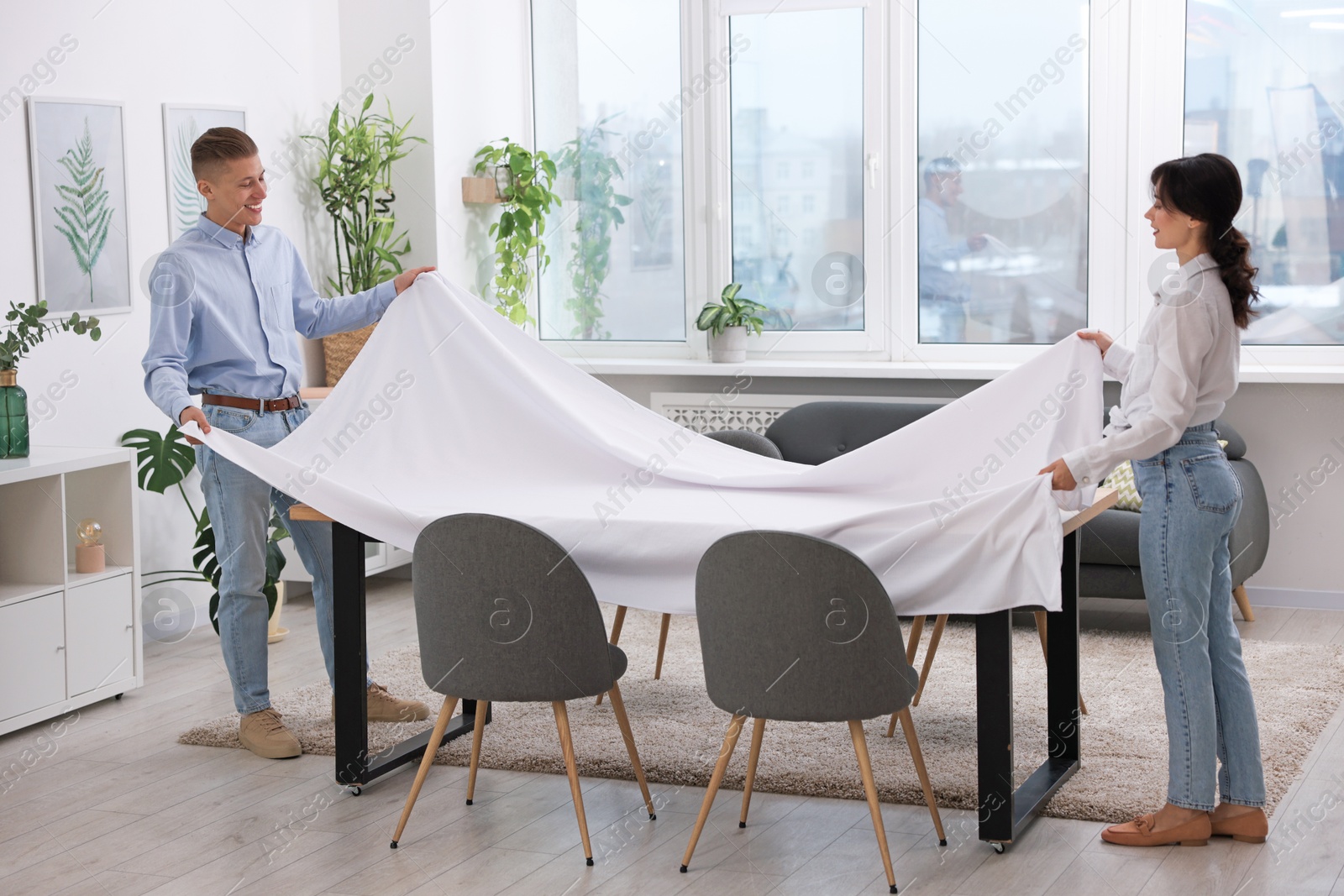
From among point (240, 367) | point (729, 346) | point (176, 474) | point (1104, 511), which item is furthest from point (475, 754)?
point (729, 346)

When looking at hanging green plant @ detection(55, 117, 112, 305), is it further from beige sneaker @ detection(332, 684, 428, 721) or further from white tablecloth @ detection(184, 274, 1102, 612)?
beige sneaker @ detection(332, 684, 428, 721)

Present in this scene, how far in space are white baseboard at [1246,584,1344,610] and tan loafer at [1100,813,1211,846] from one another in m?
2.56

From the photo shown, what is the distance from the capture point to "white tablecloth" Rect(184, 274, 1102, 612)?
2811 millimetres

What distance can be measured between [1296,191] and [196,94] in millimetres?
4148

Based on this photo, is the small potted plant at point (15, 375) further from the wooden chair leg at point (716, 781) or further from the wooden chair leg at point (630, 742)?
the wooden chair leg at point (716, 781)

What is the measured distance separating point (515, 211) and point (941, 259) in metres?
1.89

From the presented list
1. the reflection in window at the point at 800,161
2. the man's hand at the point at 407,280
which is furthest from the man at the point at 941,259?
the man's hand at the point at 407,280

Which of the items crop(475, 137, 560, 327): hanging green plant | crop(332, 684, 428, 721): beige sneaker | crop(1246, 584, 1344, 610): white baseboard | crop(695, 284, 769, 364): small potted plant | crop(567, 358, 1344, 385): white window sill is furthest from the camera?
crop(475, 137, 560, 327): hanging green plant

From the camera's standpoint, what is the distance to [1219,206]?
279 cm

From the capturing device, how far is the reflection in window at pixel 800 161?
5898 mm

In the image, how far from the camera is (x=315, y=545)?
3.77 metres

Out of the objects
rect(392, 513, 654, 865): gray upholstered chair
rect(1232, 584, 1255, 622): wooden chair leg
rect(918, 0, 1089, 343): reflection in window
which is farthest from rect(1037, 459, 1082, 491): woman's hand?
rect(918, 0, 1089, 343): reflection in window

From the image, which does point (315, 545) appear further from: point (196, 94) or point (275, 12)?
point (275, 12)

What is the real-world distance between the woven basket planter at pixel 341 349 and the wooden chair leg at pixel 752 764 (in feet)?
10.1
